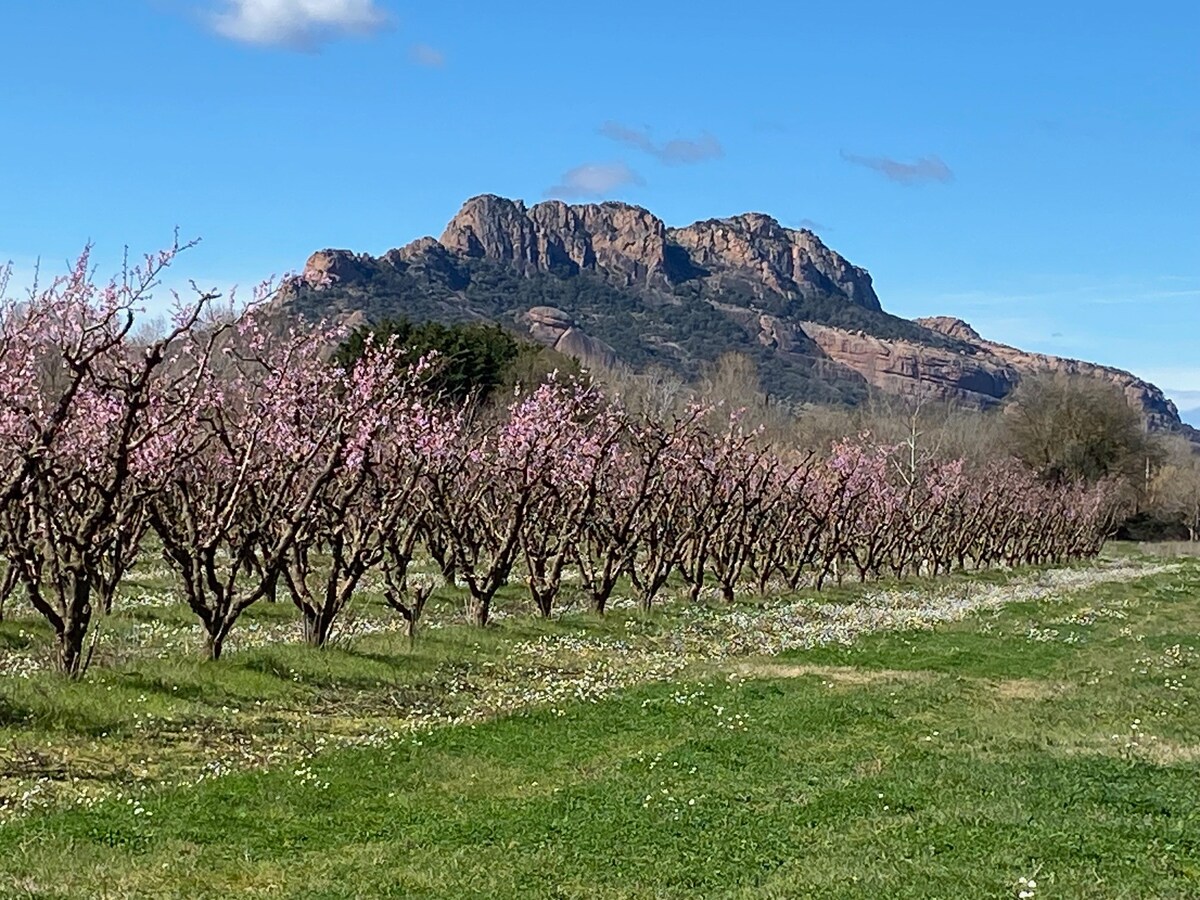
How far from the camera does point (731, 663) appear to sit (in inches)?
806

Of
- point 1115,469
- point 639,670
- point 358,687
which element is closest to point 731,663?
point 639,670

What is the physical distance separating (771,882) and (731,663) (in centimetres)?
1245

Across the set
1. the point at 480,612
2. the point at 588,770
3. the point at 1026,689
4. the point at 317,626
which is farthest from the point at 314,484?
the point at 1026,689

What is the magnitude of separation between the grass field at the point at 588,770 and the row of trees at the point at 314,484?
1530 millimetres

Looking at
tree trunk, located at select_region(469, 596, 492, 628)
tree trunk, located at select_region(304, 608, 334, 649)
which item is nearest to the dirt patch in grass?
tree trunk, located at select_region(469, 596, 492, 628)

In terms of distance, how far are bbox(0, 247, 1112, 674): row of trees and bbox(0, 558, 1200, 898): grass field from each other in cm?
153

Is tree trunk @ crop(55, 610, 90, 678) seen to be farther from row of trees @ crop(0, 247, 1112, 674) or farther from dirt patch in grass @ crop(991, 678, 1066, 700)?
dirt patch in grass @ crop(991, 678, 1066, 700)

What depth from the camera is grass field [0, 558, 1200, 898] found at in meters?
8.41

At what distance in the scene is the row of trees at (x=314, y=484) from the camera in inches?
623

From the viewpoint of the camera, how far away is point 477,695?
55.3 ft

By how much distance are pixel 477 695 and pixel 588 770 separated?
484 centimetres

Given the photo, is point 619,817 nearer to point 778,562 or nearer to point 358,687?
point 358,687

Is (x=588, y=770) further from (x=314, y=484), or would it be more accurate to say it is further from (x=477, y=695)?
(x=314, y=484)

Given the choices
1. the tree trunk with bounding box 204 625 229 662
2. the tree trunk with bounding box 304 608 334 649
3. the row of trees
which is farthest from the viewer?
the tree trunk with bounding box 304 608 334 649
